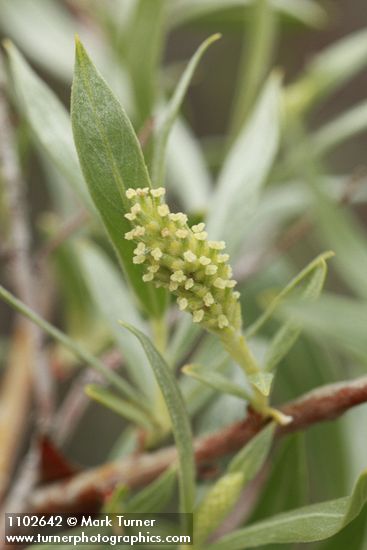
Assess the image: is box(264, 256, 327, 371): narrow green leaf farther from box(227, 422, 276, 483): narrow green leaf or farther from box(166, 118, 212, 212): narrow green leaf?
box(166, 118, 212, 212): narrow green leaf

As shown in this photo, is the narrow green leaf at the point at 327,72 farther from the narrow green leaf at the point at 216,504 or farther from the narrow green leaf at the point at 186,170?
the narrow green leaf at the point at 216,504

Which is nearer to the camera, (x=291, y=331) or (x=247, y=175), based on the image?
(x=291, y=331)

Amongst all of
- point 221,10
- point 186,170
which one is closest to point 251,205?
point 186,170

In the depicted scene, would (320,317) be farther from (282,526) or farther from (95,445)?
(95,445)

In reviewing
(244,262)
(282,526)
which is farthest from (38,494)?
(244,262)

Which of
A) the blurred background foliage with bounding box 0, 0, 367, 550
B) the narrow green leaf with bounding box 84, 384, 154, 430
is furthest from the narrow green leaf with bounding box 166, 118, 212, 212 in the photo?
the narrow green leaf with bounding box 84, 384, 154, 430

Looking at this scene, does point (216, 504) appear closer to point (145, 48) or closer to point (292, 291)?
point (292, 291)

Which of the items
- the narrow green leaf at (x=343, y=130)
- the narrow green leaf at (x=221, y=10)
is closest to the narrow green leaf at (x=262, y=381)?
the narrow green leaf at (x=343, y=130)

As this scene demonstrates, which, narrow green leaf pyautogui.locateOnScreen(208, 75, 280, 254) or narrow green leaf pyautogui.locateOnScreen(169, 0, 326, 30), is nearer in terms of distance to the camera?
narrow green leaf pyautogui.locateOnScreen(208, 75, 280, 254)
